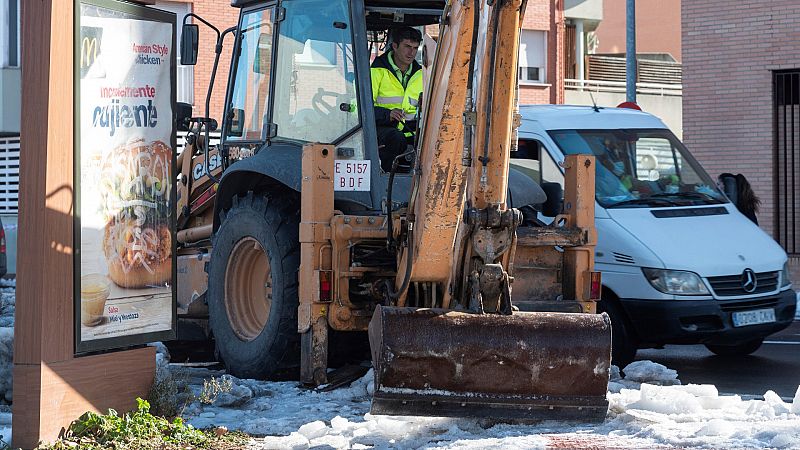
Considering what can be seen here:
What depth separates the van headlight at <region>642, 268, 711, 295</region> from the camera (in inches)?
429

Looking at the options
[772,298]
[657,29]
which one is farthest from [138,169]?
[657,29]

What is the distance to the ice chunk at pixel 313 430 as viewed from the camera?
7430 millimetres

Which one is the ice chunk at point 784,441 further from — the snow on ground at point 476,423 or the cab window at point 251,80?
the cab window at point 251,80

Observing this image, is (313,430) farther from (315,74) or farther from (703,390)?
(315,74)

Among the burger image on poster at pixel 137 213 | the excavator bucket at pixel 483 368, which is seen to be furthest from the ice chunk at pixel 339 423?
the burger image on poster at pixel 137 213

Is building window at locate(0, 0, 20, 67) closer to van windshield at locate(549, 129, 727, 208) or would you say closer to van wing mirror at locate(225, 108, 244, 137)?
van wing mirror at locate(225, 108, 244, 137)

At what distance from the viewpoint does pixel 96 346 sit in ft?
24.7

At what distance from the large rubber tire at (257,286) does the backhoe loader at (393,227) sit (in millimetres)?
16

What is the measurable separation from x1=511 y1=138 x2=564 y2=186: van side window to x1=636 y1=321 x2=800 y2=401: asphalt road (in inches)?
74.0

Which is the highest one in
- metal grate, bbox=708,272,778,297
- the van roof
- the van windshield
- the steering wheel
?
the van roof

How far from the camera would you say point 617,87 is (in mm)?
38875

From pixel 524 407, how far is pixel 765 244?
5.04 m

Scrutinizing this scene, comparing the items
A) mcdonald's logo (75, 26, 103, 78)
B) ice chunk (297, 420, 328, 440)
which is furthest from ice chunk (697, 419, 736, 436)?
mcdonald's logo (75, 26, 103, 78)

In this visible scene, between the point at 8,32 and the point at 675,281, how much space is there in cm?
2118
